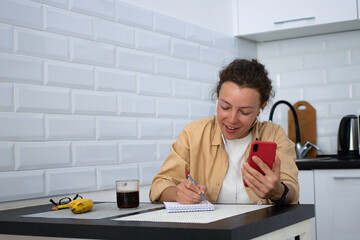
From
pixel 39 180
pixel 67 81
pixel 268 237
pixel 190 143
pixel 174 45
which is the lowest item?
pixel 268 237

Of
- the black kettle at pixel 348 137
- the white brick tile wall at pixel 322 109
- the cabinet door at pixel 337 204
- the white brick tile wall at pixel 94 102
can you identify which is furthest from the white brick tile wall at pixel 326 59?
A: the white brick tile wall at pixel 94 102

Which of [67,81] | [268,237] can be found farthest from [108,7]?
[268,237]

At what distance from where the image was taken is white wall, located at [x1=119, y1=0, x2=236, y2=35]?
2916 mm

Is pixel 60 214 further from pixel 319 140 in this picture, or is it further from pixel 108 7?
pixel 319 140

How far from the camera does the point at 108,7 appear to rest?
256 centimetres

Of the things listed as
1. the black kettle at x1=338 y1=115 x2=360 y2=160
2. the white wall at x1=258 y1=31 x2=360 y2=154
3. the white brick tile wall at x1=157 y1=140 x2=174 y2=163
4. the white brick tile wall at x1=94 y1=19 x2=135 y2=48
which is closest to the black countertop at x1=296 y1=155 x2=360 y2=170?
the black kettle at x1=338 y1=115 x2=360 y2=160

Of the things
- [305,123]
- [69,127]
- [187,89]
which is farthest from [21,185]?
[305,123]

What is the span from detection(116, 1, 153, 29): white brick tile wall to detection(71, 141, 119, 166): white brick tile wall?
66 cm

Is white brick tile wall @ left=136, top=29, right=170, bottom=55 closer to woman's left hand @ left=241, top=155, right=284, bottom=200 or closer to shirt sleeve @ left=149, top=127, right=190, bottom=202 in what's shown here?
shirt sleeve @ left=149, top=127, right=190, bottom=202

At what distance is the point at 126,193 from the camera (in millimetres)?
1886

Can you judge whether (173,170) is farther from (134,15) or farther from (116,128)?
(134,15)

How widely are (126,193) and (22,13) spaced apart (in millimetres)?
884

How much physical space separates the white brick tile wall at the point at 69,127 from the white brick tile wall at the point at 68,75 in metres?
0.15

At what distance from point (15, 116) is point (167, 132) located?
1.04 m
